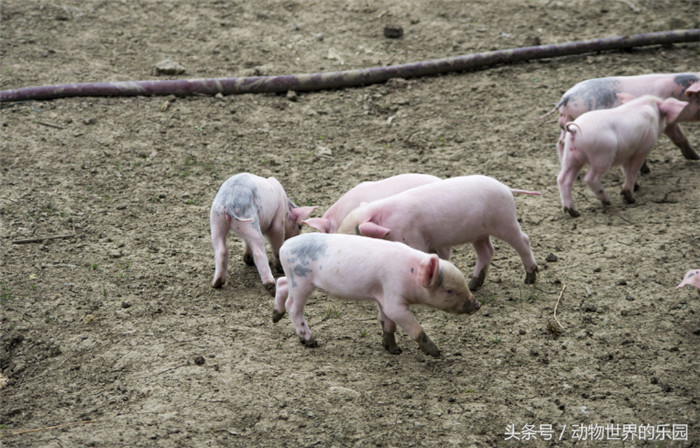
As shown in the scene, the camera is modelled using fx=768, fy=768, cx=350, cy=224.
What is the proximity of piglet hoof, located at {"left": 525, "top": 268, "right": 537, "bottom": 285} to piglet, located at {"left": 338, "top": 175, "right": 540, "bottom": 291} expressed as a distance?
1.07 feet

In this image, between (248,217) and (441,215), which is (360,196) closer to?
(441,215)

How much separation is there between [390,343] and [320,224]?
936 millimetres

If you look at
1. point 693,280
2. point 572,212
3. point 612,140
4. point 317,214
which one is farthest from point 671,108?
point 317,214

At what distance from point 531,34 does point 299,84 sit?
284 cm

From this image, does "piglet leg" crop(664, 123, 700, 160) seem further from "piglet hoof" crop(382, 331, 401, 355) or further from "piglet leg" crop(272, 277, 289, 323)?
"piglet leg" crop(272, 277, 289, 323)

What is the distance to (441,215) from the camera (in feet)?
14.8

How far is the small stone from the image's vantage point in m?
8.61

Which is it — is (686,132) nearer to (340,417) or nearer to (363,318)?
(363,318)

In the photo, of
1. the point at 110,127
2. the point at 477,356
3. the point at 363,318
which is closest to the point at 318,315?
the point at 363,318

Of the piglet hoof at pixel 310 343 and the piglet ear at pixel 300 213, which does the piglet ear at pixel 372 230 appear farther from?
the piglet ear at pixel 300 213

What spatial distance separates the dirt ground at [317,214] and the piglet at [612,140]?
25 cm

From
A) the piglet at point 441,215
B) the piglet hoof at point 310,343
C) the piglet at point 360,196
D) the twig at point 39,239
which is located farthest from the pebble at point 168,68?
the piglet hoof at point 310,343

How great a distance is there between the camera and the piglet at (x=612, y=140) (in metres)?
5.51

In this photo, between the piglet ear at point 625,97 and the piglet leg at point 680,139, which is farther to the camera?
the piglet leg at point 680,139
